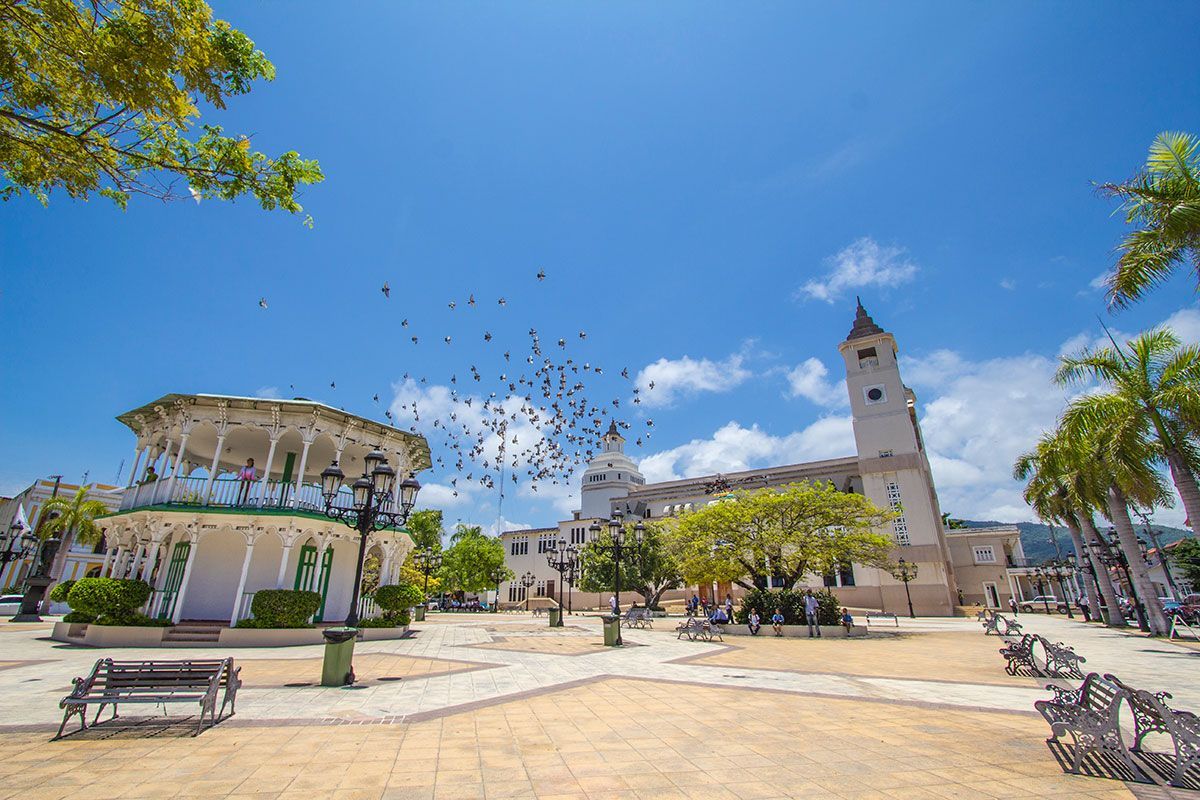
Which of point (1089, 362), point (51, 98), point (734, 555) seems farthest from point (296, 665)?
point (1089, 362)

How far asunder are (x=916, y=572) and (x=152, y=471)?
52.0 metres

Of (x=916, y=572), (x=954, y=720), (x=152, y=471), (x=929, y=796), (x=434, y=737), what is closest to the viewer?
(x=929, y=796)

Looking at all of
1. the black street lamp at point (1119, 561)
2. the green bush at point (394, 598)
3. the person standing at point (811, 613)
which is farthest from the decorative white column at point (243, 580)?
the black street lamp at point (1119, 561)

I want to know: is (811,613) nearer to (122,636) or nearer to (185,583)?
(185,583)

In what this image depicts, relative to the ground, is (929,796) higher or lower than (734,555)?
lower

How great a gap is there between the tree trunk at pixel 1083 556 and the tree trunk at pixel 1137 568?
8465 mm

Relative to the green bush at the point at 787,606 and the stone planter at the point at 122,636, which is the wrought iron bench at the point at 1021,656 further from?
the stone planter at the point at 122,636

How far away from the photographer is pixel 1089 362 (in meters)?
17.0

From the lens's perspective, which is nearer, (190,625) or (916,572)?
(190,625)

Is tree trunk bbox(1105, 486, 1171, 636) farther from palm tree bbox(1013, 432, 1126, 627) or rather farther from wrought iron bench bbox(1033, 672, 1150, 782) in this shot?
Answer: wrought iron bench bbox(1033, 672, 1150, 782)

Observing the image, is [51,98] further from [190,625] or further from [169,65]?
[190,625]

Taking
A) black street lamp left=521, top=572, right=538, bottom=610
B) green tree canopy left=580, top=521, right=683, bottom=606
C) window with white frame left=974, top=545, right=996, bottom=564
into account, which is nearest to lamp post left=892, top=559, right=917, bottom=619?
window with white frame left=974, top=545, right=996, bottom=564

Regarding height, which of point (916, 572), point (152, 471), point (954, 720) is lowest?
point (954, 720)

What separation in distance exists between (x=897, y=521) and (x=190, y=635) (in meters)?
51.8
